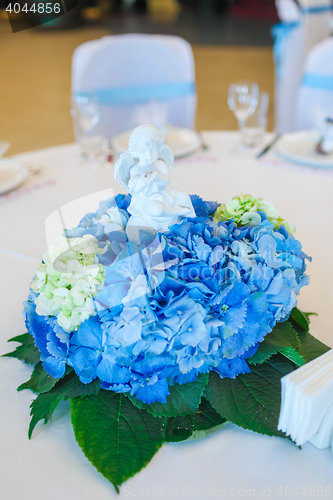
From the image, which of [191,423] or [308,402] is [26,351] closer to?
[191,423]

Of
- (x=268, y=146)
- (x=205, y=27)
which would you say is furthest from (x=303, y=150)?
(x=205, y=27)

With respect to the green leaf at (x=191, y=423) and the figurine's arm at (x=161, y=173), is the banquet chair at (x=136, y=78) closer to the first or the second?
the figurine's arm at (x=161, y=173)

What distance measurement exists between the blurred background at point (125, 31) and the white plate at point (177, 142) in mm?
385

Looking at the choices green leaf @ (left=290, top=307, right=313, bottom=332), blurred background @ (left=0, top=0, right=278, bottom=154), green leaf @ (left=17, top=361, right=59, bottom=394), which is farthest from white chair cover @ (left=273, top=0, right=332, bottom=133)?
green leaf @ (left=17, top=361, right=59, bottom=394)

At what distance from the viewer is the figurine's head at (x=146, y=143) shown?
54cm

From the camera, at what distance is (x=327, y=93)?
1.79 metres

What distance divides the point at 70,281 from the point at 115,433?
191mm

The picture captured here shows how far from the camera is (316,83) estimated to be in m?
1.79

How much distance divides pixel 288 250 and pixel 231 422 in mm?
248

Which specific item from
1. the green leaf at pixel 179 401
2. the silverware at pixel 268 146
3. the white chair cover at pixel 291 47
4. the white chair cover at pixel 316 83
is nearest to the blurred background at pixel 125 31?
the green leaf at pixel 179 401

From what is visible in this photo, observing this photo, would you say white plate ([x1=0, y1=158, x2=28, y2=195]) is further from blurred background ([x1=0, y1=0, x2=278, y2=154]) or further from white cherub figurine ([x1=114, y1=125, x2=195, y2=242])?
white cherub figurine ([x1=114, y1=125, x2=195, y2=242])

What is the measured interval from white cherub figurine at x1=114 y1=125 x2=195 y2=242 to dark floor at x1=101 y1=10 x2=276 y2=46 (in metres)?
8.37

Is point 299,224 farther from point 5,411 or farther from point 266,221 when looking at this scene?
point 5,411

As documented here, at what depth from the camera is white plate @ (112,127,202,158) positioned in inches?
53.5
